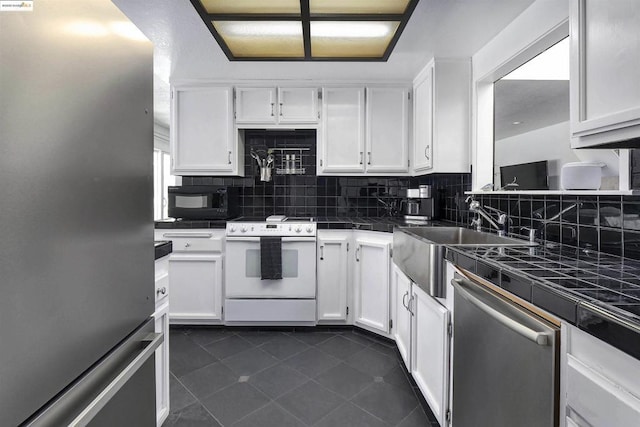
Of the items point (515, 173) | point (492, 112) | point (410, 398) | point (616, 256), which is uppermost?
point (492, 112)

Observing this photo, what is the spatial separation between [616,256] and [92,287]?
1726mm

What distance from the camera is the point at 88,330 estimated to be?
0.61m

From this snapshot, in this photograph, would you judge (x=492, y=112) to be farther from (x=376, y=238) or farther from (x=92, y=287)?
(x=92, y=287)

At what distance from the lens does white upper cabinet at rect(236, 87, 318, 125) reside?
2.77 meters

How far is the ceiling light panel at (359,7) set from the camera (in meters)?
1.58

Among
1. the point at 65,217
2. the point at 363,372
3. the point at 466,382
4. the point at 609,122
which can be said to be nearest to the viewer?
the point at 65,217

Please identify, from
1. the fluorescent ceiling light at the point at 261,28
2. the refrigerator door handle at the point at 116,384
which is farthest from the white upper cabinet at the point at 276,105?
the refrigerator door handle at the point at 116,384

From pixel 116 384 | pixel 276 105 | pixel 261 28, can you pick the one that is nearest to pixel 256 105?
pixel 276 105

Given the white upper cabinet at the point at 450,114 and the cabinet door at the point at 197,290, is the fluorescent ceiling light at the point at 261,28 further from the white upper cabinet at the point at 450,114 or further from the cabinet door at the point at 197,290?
the cabinet door at the point at 197,290

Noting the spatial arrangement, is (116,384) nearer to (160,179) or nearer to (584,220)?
(584,220)

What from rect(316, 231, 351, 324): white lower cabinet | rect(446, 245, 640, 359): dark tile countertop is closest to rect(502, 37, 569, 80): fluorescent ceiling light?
rect(446, 245, 640, 359): dark tile countertop

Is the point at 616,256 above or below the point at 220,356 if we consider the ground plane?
above

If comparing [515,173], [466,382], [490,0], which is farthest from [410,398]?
[490,0]

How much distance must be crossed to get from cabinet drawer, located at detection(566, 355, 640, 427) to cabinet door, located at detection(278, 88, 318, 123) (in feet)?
8.18
